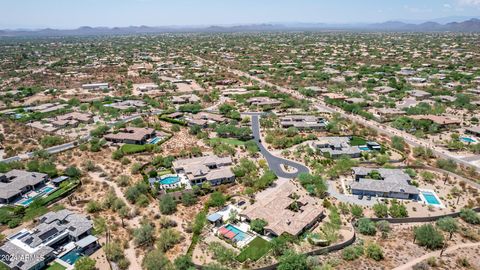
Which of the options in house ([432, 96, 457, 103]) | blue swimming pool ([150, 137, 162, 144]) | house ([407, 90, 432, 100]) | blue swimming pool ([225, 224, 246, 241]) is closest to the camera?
blue swimming pool ([225, 224, 246, 241])

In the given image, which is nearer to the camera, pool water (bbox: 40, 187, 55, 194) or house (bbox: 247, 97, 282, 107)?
pool water (bbox: 40, 187, 55, 194)

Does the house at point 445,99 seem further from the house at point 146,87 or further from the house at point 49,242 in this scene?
the house at point 49,242

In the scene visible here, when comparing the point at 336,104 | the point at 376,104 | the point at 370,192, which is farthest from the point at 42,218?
the point at 376,104

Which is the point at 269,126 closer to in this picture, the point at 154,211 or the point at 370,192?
the point at 370,192

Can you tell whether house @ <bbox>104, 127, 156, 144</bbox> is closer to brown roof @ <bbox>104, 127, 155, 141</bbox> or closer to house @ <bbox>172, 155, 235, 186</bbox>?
brown roof @ <bbox>104, 127, 155, 141</bbox>

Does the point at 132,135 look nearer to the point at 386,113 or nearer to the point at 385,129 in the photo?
the point at 385,129

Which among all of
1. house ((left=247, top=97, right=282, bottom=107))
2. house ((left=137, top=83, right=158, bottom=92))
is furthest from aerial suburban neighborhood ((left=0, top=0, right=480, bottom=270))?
house ((left=137, top=83, right=158, bottom=92))
